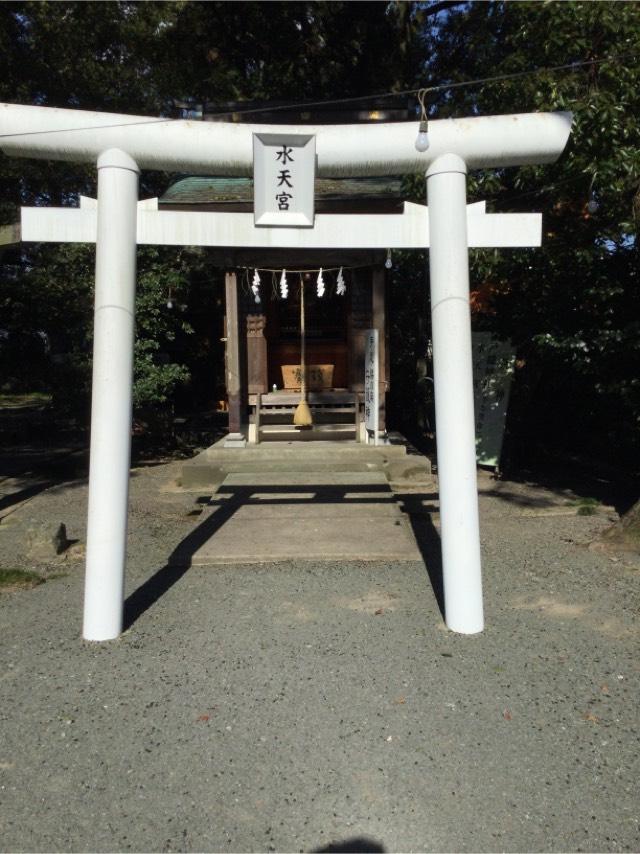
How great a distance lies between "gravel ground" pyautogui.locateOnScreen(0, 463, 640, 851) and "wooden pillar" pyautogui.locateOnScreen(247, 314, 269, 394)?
4.30 metres

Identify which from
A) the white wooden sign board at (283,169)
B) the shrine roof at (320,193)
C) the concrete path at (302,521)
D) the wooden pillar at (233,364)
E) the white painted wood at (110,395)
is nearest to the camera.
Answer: the white painted wood at (110,395)

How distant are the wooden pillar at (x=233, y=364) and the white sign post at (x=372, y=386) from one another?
5.91 ft

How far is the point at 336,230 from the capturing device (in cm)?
446

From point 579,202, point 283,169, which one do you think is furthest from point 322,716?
point 579,202

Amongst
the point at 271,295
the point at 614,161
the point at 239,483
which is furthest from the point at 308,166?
the point at 271,295

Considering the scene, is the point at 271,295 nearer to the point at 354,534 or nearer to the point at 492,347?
the point at 492,347

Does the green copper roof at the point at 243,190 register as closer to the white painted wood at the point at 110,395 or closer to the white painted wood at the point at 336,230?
the white painted wood at the point at 336,230

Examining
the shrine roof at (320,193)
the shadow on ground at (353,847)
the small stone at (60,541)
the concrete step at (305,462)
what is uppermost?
the shrine roof at (320,193)

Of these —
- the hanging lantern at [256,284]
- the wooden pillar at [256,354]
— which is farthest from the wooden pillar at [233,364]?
the hanging lantern at [256,284]

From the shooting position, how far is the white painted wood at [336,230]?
4.39 metres

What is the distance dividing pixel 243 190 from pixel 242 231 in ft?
17.9

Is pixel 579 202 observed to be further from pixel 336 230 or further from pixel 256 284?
pixel 336 230

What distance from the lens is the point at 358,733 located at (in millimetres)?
3154

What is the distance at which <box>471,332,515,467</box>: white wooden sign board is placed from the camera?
1029 cm
